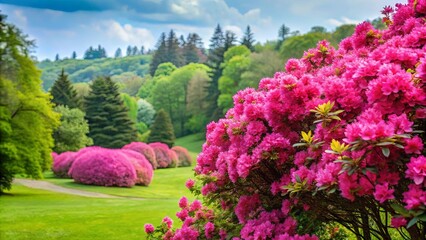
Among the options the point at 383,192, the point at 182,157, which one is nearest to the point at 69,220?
the point at 383,192

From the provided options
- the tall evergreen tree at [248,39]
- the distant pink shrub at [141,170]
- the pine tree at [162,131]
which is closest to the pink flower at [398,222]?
the distant pink shrub at [141,170]

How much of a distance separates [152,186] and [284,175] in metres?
25.9

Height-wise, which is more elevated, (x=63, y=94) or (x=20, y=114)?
(x=63, y=94)

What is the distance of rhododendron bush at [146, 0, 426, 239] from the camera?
8.44ft

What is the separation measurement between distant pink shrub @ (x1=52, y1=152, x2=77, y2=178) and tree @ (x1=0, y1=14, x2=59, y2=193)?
301 inches

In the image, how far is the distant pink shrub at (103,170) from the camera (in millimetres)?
25688

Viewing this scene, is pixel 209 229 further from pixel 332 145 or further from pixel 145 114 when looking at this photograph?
pixel 145 114

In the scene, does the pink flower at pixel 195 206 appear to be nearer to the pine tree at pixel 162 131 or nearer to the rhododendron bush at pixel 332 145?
the rhododendron bush at pixel 332 145

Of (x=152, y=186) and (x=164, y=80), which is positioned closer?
(x=152, y=186)

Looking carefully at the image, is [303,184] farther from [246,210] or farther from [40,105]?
[40,105]

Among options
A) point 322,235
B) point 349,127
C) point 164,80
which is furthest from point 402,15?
point 164,80

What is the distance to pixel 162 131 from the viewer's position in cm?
4916

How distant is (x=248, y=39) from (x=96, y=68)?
112936 mm

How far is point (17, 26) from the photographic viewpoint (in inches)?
874
